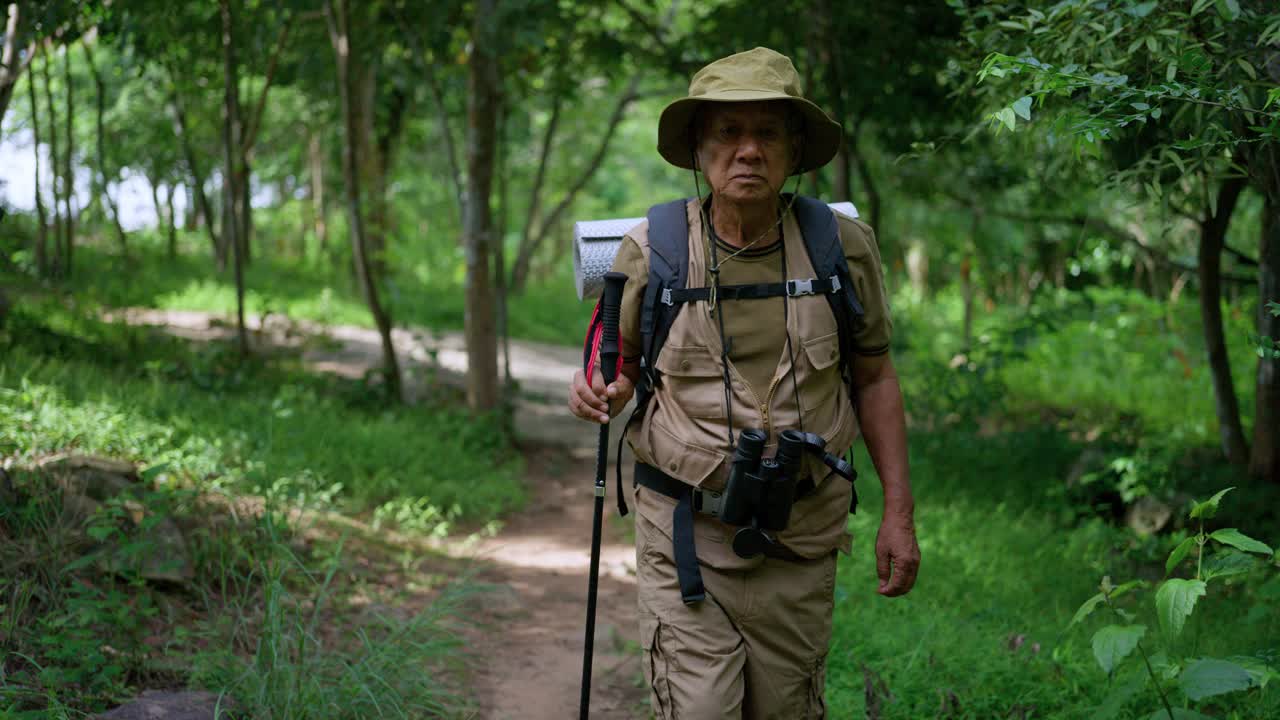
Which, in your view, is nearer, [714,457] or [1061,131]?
[714,457]

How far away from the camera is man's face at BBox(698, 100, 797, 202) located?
2775 millimetres

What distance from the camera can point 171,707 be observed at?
3.64 metres

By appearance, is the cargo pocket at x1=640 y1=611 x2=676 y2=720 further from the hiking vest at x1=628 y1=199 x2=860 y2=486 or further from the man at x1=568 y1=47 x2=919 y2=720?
the hiking vest at x1=628 y1=199 x2=860 y2=486

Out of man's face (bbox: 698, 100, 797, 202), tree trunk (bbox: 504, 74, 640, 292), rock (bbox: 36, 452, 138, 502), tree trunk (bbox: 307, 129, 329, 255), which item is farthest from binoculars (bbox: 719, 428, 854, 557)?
tree trunk (bbox: 307, 129, 329, 255)

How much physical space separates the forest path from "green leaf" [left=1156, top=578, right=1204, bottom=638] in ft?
7.61

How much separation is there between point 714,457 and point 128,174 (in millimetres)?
16253

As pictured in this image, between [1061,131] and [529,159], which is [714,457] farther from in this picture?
[529,159]

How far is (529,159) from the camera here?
23.8 metres

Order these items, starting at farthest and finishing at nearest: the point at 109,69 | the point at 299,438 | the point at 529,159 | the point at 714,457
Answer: the point at 529,159 < the point at 109,69 < the point at 299,438 < the point at 714,457

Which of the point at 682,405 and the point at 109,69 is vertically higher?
the point at 109,69

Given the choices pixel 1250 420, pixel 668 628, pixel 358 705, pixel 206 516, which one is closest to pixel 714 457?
pixel 668 628

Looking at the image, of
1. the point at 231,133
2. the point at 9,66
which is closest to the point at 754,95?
the point at 9,66

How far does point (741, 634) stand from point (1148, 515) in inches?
179

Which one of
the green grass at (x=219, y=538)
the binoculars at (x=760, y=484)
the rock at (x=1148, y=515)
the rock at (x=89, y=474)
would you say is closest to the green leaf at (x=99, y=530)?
the green grass at (x=219, y=538)
